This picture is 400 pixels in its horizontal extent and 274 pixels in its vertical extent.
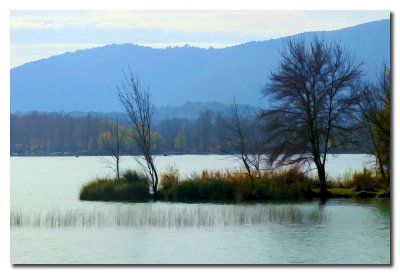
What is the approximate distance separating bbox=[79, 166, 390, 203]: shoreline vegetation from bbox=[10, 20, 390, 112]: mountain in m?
7.03

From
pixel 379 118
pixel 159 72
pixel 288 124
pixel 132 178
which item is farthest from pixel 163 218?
pixel 288 124

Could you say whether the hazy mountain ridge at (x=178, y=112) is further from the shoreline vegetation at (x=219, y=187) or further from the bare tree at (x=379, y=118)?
the shoreline vegetation at (x=219, y=187)

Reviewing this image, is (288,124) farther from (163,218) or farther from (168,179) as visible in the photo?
(163,218)

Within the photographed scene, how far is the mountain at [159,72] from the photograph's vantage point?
1551 centimetres

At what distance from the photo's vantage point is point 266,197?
2447cm

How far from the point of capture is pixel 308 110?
25812 millimetres

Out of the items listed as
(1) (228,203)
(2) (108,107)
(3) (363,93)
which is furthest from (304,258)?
(1) (228,203)

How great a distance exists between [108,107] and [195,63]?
7.46 ft

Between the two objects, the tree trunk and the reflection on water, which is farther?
the tree trunk

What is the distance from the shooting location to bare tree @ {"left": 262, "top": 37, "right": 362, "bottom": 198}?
2414 centimetres

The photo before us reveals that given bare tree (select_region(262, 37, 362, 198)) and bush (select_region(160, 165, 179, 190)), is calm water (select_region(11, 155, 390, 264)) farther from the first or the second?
bush (select_region(160, 165, 179, 190))

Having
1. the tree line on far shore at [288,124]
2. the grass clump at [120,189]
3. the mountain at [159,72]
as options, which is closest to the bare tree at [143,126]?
the tree line on far shore at [288,124]

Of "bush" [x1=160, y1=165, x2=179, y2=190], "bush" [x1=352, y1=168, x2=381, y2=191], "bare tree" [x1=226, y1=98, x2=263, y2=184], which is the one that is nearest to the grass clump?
"bush" [x1=160, y1=165, x2=179, y2=190]

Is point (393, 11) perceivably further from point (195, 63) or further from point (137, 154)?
point (137, 154)
